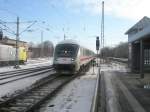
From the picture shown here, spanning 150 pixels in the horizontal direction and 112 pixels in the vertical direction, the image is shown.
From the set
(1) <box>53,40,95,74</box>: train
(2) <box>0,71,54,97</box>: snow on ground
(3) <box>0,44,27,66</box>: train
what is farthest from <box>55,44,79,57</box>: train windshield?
(3) <box>0,44,27,66</box>: train

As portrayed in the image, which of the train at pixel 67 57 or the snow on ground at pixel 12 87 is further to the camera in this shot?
the train at pixel 67 57

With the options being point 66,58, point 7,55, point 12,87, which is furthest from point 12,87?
point 7,55

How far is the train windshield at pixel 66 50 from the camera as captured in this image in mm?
27984

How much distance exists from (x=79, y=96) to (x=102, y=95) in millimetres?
1312

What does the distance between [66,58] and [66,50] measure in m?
0.82

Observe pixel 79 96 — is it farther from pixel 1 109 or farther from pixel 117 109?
pixel 1 109

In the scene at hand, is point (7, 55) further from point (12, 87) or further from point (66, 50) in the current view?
point (12, 87)

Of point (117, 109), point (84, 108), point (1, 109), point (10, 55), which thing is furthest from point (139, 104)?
point (10, 55)

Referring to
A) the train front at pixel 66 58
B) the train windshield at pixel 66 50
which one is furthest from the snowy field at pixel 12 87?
the train windshield at pixel 66 50

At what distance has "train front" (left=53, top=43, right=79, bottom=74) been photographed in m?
27.5

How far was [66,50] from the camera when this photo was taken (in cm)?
2817

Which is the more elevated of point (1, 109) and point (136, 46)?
point (136, 46)

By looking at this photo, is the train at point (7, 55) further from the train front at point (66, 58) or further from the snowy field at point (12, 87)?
the snowy field at point (12, 87)

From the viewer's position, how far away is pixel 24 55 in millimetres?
61062
